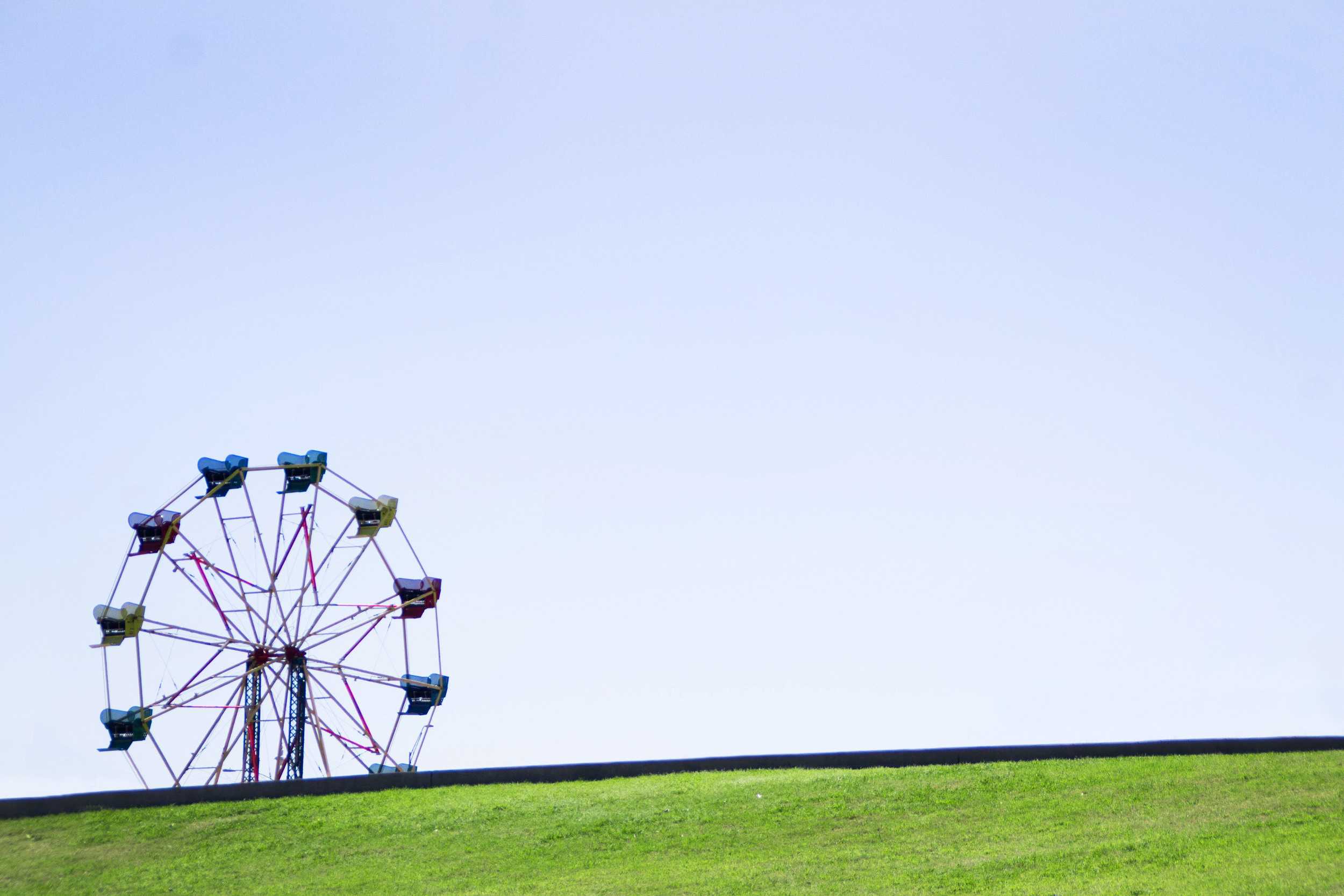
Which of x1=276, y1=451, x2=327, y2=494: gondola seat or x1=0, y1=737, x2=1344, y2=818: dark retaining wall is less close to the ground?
x1=276, y1=451, x2=327, y2=494: gondola seat

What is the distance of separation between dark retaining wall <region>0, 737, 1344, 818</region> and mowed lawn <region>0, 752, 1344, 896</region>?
32 cm

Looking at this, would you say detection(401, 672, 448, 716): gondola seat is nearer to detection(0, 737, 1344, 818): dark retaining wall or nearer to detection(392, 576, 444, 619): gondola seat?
detection(392, 576, 444, 619): gondola seat

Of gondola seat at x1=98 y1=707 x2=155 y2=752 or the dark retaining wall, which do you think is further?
gondola seat at x1=98 y1=707 x2=155 y2=752

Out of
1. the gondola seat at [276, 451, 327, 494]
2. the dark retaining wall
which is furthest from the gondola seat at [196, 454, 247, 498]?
the dark retaining wall

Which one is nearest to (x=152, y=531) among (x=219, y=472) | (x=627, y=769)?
(x=219, y=472)

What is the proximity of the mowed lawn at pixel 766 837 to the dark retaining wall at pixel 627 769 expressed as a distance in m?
0.32

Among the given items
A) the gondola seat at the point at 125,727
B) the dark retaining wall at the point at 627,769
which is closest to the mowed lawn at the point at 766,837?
the dark retaining wall at the point at 627,769

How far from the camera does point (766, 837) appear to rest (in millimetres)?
20172

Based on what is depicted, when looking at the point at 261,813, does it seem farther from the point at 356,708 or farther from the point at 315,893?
the point at 356,708

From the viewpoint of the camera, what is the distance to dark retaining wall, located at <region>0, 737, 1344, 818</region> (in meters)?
22.6

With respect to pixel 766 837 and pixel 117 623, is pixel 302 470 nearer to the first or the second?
pixel 117 623

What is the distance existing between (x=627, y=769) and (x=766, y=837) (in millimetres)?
5201

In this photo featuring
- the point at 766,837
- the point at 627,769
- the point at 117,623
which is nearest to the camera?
the point at 766,837

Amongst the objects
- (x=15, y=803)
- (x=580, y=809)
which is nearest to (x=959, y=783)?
(x=580, y=809)
